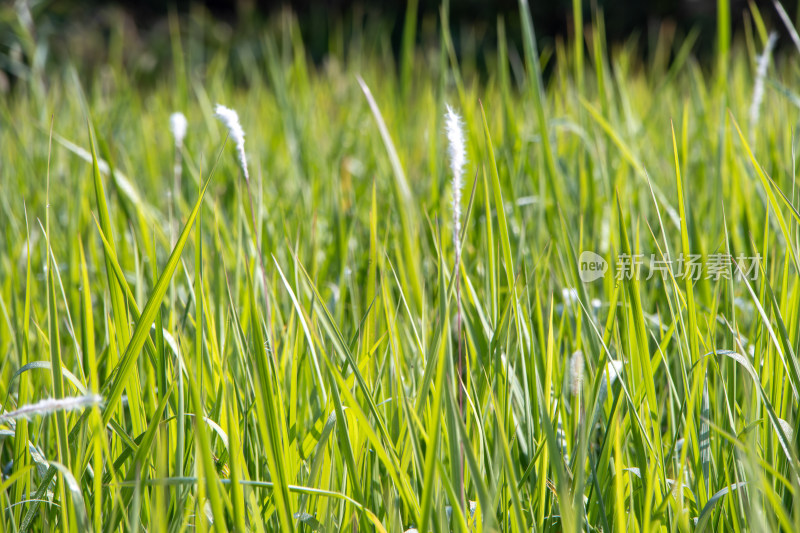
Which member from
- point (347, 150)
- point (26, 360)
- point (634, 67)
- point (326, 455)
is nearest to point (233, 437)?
point (326, 455)

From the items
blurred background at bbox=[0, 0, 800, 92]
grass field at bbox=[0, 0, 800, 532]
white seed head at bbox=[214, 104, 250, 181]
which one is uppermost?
blurred background at bbox=[0, 0, 800, 92]

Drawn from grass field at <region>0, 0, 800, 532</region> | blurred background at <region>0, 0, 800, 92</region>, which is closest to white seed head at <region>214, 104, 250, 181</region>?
grass field at <region>0, 0, 800, 532</region>

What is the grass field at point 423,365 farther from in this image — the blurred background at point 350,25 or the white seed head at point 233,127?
the blurred background at point 350,25

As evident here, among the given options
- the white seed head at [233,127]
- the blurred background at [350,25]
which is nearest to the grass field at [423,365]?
the white seed head at [233,127]

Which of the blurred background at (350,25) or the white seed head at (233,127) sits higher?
the blurred background at (350,25)

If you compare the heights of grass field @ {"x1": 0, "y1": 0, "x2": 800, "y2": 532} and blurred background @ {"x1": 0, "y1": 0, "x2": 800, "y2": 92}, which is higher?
blurred background @ {"x1": 0, "y1": 0, "x2": 800, "y2": 92}

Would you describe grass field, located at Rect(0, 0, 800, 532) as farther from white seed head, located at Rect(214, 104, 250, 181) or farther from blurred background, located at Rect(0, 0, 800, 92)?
blurred background, located at Rect(0, 0, 800, 92)

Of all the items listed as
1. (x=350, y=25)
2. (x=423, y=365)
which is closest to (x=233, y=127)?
(x=423, y=365)

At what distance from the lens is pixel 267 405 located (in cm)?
48

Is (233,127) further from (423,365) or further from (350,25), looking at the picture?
(350,25)

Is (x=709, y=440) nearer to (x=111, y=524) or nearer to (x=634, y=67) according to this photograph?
(x=111, y=524)

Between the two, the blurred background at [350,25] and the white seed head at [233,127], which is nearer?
the white seed head at [233,127]

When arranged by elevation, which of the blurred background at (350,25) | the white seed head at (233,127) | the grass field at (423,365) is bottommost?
the grass field at (423,365)

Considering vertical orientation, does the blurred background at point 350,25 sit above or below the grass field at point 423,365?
above
